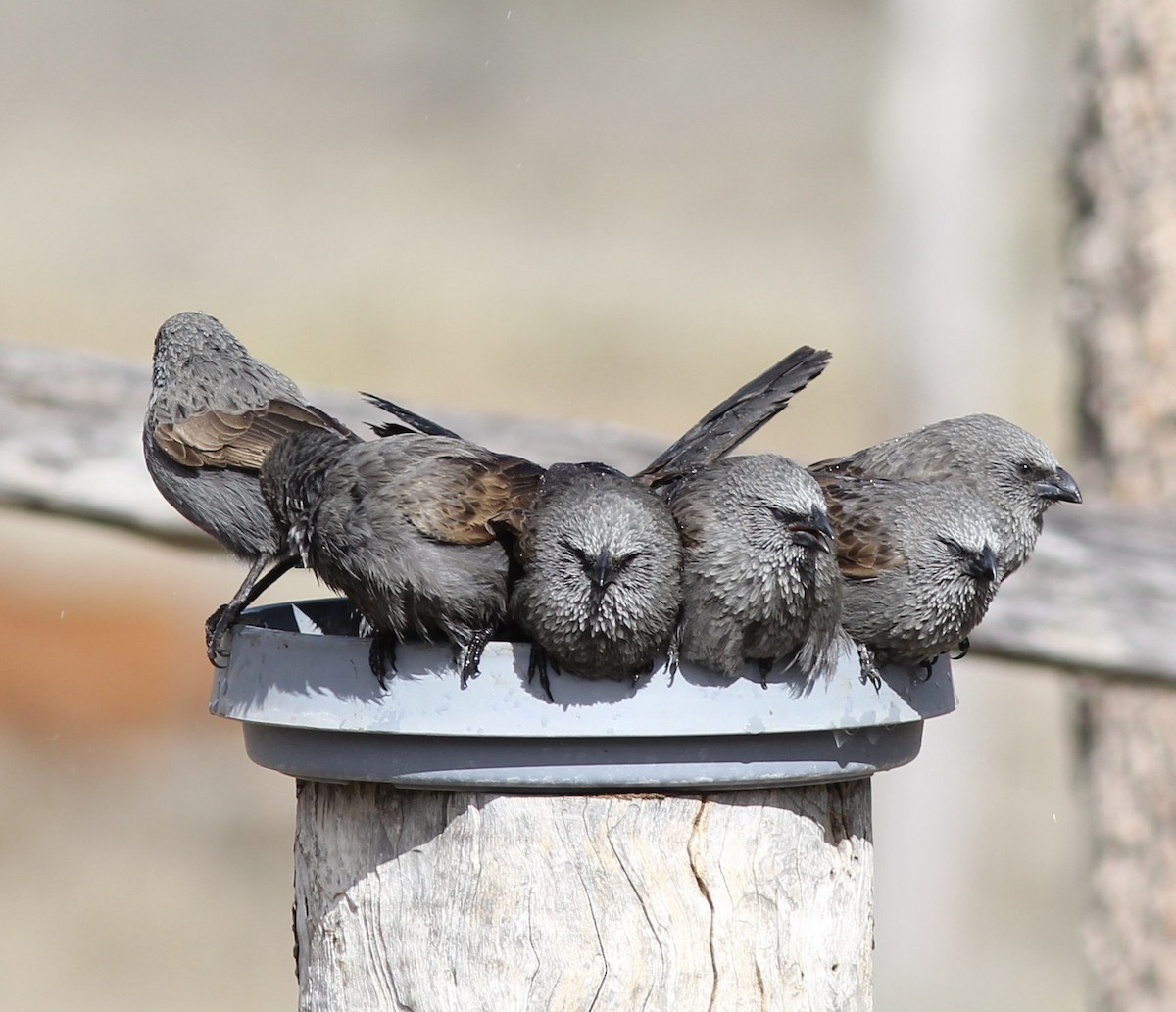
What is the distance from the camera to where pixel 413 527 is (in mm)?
2398

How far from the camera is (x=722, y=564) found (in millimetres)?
2213

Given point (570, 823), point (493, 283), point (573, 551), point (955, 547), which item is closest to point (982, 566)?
→ point (955, 547)

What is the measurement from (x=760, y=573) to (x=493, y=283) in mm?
32845

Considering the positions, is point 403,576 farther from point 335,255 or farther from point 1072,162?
point 335,255

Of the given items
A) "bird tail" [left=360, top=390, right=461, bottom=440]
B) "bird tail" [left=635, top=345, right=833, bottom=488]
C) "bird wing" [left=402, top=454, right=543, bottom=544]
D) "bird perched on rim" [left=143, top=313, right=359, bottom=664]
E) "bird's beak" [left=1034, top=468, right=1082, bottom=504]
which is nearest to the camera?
"bird wing" [left=402, top=454, right=543, bottom=544]

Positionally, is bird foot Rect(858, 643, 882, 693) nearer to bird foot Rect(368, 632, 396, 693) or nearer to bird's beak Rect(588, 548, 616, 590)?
bird's beak Rect(588, 548, 616, 590)

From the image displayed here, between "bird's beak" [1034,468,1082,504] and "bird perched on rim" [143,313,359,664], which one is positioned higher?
"bird perched on rim" [143,313,359,664]

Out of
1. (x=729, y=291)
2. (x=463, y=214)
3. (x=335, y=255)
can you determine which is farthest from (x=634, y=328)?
(x=463, y=214)

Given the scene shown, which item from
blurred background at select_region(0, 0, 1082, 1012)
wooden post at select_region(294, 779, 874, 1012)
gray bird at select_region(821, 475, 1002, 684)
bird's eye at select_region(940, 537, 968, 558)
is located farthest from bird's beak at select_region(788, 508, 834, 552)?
blurred background at select_region(0, 0, 1082, 1012)

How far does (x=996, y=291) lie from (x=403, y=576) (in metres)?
4.65

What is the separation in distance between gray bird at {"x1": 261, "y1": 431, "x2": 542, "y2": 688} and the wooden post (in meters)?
0.28

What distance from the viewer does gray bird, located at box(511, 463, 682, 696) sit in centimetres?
206

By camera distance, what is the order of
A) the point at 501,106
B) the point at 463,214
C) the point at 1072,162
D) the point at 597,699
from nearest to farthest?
1. the point at 597,699
2. the point at 1072,162
3. the point at 463,214
4. the point at 501,106

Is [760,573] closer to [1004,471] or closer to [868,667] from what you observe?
[868,667]
